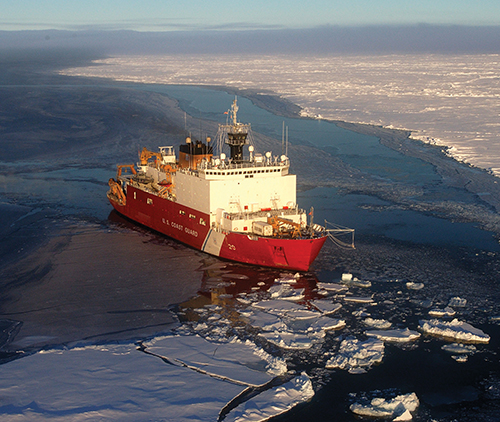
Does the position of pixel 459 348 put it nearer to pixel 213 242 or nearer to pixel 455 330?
pixel 455 330

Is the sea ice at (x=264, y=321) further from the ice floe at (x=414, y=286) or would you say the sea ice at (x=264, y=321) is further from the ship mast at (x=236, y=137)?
the ship mast at (x=236, y=137)

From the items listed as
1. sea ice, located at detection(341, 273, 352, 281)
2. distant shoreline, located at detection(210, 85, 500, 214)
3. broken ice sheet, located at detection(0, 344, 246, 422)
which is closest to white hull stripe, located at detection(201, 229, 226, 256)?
sea ice, located at detection(341, 273, 352, 281)

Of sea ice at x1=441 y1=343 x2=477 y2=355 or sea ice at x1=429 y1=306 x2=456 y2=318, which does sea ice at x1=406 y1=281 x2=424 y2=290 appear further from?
sea ice at x1=441 y1=343 x2=477 y2=355

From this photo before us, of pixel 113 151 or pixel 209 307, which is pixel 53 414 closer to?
pixel 209 307

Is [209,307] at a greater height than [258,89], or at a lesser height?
lesser

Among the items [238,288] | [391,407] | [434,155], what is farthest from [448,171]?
[391,407]

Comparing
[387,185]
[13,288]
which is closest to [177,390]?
[13,288]

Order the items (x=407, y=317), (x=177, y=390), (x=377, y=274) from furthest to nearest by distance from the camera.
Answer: (x=377, y=274), (x=407, y=317), (x=177, y=390)
